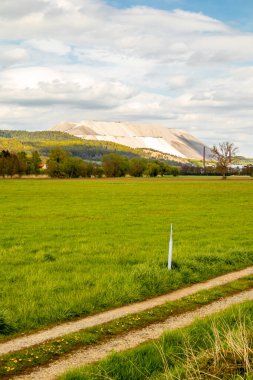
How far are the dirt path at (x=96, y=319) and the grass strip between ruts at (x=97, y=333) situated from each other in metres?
0.29

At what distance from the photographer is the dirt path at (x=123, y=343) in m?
8.81

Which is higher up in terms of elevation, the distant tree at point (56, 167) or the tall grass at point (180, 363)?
the distant tree at point (56, 167)

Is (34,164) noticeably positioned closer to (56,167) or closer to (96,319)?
(56,167)

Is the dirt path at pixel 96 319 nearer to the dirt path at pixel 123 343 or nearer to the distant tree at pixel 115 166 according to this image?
the dirt path at pixel 123 343

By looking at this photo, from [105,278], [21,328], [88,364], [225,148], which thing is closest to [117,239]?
[105,278]

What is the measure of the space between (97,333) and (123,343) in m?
0.86

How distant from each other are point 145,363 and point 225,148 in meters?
156

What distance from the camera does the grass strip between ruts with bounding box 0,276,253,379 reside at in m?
9.21

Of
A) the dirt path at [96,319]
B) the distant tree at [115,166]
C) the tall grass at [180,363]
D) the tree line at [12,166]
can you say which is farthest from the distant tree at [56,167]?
the tall grass at [180,363]

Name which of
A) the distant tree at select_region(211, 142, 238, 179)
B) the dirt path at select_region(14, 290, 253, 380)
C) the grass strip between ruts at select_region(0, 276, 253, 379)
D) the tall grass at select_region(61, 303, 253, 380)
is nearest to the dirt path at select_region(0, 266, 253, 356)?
the grass strip between ruts at select_region(0, 276, 253, 379)

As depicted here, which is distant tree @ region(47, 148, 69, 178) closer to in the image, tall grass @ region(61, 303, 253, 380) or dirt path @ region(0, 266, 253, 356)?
dirt path @ region(0, 266, 253, 356)

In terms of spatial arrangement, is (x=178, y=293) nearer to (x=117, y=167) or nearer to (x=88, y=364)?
(x=88, y=364)

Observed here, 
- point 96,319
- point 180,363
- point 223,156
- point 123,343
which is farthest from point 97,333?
point 223,156

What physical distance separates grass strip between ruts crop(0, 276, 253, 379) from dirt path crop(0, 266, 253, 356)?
0.29 m
